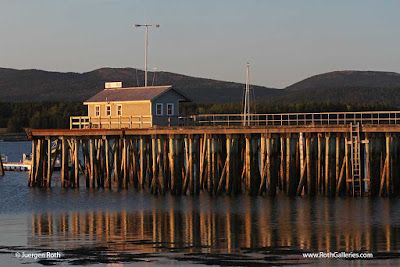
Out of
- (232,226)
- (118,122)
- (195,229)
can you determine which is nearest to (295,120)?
(118,122)

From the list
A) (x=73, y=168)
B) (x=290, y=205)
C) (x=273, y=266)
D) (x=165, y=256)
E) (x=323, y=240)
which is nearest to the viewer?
(x=273, y=266)

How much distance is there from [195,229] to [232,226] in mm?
1973

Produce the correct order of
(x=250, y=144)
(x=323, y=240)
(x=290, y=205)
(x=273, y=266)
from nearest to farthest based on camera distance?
1. (x=273, y=266)
2. (x=323, y=240)
3. (x=290, y=205)
4. (x=250, y=144)

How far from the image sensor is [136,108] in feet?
226

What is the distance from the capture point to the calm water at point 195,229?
128 ft

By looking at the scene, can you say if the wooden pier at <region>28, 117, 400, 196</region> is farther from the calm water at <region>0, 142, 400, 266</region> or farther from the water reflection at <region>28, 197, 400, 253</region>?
the water reflection at <region>28, 197, 400, 253</region>

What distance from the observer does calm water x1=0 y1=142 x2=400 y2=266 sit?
39156 millimetres

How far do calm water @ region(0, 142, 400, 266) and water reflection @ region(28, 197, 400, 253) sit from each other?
0.04m

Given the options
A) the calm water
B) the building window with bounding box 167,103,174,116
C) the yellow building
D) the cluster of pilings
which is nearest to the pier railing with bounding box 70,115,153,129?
the yellow building

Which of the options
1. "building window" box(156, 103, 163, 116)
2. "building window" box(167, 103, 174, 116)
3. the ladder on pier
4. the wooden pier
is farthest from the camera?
"building window" box(167, 103, 174, 116)

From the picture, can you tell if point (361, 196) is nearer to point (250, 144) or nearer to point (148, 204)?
point (250, 144)

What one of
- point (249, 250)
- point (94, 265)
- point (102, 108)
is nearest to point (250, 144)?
point (102, 108)

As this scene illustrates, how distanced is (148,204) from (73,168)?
43.7 feet

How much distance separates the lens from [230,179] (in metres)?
60.5
